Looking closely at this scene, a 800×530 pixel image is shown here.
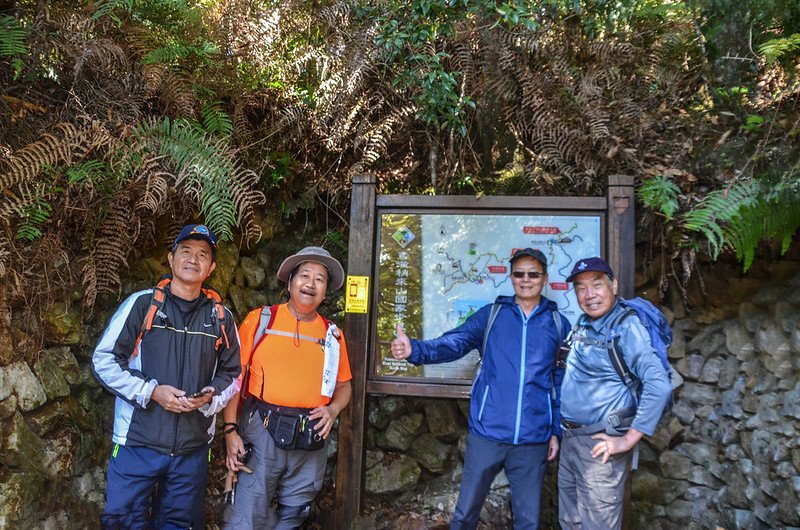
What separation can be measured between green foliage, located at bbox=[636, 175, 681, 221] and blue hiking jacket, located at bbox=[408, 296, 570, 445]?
1299 mm

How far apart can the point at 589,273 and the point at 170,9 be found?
13.6 feet

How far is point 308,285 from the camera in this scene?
353cm

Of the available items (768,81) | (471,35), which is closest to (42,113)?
(471,35)

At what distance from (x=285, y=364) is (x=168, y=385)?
714 millimetres

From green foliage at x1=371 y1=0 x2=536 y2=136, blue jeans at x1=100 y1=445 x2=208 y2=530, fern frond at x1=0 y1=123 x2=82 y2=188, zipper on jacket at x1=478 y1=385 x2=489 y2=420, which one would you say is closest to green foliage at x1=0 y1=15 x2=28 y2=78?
fern frond at x1=0 y1=123 x2=82 y2=188

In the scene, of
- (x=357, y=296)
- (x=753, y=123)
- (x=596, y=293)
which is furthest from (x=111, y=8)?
(x=753, y=123)

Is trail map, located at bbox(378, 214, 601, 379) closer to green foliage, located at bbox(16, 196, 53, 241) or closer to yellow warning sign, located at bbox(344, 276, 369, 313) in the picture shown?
yellow warning sign, located at bbox(344, 276, 369, 313)

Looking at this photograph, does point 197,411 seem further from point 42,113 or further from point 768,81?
point 768,81

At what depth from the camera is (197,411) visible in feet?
10.5

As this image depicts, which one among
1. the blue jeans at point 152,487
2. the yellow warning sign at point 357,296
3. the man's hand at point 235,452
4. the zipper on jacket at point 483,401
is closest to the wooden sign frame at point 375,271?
the yellow warning sign at point 357,296

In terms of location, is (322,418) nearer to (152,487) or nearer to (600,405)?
(152,487)

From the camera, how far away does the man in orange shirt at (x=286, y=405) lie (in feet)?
11.0

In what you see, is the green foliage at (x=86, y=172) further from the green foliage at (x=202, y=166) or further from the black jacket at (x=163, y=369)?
the black jacket at (x=163, y=369)

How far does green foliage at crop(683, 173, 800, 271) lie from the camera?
3.30 metres
